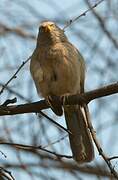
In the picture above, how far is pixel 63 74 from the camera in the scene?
3.54 meters

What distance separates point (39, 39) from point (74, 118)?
2.09 ft

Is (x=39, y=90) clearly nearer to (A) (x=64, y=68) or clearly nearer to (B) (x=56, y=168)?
(A) (x=64, y=68)

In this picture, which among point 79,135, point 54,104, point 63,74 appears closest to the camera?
point 54,104

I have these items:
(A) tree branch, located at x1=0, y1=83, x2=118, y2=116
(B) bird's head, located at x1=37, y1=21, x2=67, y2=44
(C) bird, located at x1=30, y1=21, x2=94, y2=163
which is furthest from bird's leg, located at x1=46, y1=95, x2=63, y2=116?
(B) bird's head, located at x1=37, y1=21, x2=67, y2=44

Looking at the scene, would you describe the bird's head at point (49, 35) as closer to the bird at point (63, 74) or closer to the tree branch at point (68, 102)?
the bird at point (63, 74)

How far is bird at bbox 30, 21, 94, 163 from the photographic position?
3.55 metres

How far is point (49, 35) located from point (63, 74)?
15.6 inches

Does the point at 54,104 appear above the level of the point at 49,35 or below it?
below

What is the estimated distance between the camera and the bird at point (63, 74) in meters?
3.55

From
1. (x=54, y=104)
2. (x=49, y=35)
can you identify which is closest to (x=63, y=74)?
(x=54, y=104)

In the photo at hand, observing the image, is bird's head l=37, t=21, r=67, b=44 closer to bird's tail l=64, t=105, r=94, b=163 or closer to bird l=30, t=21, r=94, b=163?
bird l=30, t=21, r=94, b=163

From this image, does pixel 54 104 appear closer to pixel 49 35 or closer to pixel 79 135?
pixel 79 135

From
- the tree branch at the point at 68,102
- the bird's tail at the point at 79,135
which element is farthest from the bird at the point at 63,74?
the tree branch at the point at 68,102

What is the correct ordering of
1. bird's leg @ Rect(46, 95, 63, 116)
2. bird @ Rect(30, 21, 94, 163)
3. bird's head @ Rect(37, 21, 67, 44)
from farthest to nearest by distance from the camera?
bird's head @ Rect(37, 21, 67, 44)
bird @ Rect(30, 21, 94, 163)
bird's leg @ Rect(46, 95, 63, 116)
